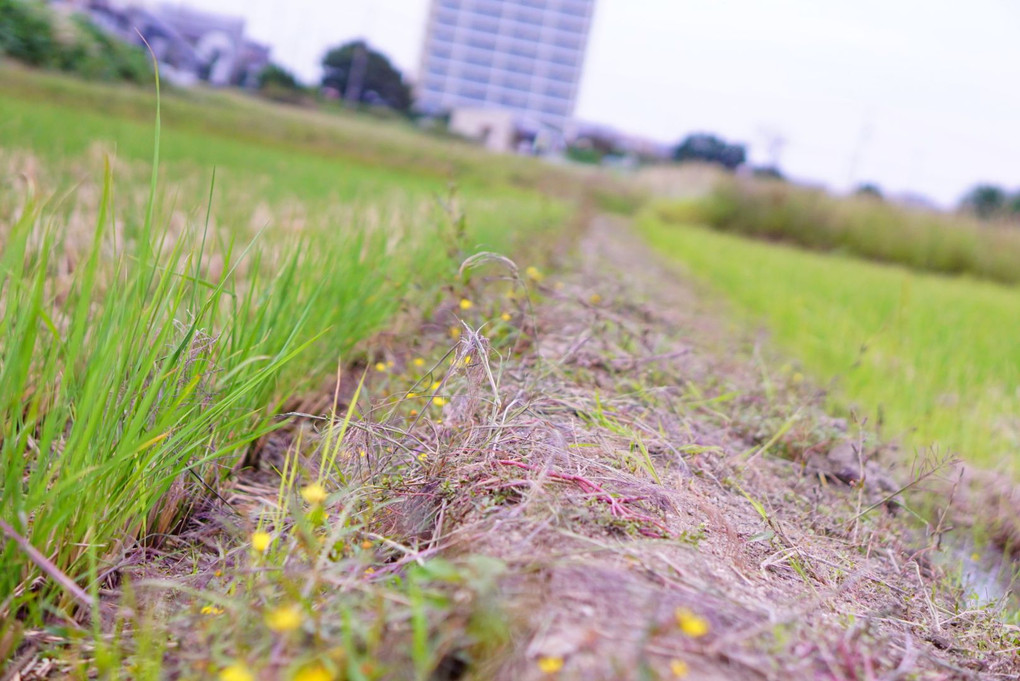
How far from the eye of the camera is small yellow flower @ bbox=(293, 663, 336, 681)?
2.09 ft

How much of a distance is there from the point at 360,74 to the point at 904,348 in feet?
171

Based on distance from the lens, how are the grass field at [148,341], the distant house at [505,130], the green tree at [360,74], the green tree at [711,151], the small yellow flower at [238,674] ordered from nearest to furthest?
the small yellow flower at [238,674] → the grass field at [148,341] → the green tree at [711,151] → the green tree at [360,74] → the distant house at [505,130]

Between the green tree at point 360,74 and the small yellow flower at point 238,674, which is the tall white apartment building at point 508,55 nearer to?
the green tree at point 360,74

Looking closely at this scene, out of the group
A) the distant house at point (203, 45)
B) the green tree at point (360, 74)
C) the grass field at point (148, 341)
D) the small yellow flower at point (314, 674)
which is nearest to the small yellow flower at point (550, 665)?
the small yellow flower at point (314, 674)

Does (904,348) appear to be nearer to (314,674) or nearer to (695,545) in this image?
(695,545)

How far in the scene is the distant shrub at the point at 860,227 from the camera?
11258 mm

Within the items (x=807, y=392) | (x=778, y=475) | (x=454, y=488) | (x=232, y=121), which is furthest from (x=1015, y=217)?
(x=232, y=121)

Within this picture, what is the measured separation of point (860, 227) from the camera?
12.7 m

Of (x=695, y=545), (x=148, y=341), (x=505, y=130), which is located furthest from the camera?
(x=505, y=130)

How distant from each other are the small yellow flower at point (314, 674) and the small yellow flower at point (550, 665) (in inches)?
7.6

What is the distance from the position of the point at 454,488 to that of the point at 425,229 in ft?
7.93

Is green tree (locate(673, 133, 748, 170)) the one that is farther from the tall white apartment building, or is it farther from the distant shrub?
the tall white apartment building

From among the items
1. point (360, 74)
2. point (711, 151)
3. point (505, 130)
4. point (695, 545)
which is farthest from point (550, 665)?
point (505, 130)

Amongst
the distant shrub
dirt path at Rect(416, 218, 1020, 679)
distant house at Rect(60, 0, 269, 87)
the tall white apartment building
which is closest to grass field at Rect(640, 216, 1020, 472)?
dirt path at Rect(416, 218, 1020, 679)
